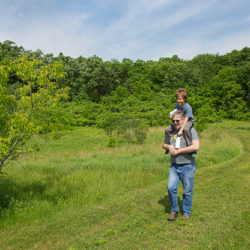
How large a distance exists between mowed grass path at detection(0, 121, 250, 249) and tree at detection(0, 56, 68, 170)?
82 cm

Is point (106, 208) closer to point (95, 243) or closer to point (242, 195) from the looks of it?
point (95, 243)

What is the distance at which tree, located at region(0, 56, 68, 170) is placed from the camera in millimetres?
5656

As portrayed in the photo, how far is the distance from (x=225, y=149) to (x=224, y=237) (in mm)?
10036

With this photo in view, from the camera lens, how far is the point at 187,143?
14.4 ft

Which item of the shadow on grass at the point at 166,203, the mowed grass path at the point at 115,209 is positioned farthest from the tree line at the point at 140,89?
the shadow on grass at the point at 166,203

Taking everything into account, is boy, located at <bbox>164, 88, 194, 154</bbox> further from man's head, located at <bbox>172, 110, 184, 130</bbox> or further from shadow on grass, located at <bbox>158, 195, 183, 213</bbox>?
shadow on grass, located at <bbox>158, 195, 183, 213</bbox>

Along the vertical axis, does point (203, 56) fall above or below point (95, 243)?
above

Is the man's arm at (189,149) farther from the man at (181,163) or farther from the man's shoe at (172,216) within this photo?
the man's shoe at (172,216)

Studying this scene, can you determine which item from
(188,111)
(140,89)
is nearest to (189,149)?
(188,111)

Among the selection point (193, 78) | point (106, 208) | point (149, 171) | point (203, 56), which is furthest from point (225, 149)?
point (203, 56)

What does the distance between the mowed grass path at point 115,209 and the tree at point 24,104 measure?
2.69ft

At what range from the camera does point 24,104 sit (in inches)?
240

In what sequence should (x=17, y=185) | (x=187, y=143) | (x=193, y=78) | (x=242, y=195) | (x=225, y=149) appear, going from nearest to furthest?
(x=187, y=143) → (x=242, y=195) → (x=17, y=185) → (x=225, y=149) → (x=193, y=78)

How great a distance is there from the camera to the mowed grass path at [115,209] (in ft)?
13.1
